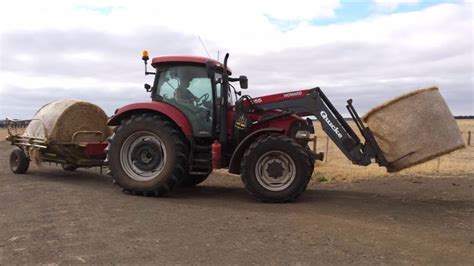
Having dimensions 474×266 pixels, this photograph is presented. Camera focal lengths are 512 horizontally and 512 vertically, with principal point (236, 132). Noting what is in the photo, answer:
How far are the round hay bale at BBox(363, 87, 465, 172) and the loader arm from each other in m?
0.19

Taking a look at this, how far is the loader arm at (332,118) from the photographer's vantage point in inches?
328

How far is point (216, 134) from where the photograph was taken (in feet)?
29.2

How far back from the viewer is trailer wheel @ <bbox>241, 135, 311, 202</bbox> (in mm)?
8055

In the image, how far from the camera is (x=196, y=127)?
8891 mm

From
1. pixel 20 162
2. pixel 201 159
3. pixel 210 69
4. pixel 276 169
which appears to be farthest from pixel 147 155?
pixel 20 162

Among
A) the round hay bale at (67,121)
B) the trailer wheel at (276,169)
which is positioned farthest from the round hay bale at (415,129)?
the round hay bale at (67,121)

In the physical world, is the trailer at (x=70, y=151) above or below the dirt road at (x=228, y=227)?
above

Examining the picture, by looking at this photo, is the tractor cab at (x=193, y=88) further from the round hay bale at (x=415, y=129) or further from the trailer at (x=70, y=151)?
the round hay bale at (x=415, y=129)

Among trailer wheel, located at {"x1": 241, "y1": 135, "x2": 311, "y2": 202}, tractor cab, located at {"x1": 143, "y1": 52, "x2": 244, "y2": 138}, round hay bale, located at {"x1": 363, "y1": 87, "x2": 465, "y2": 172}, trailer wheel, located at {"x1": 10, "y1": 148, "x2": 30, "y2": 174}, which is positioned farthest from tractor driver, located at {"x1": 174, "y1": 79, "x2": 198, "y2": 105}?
trailer wheel, located at {"x1": 10, "y1": 148, "x2": 30, "y2": 174}

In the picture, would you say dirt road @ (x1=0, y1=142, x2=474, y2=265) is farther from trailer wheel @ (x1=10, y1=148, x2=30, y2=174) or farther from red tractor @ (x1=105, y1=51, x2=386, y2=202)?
trailer wheel @ (x1=10, y1=148, x2=30, y2=174)

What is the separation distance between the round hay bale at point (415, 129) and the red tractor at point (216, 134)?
251 mm

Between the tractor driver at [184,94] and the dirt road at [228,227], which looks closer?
the dirt road at [228,227]

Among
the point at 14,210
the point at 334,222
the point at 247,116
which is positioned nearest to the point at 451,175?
the point at 247,116

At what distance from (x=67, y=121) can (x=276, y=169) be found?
507cm
